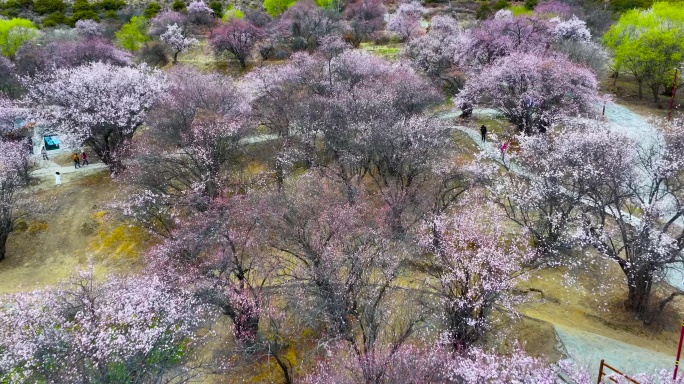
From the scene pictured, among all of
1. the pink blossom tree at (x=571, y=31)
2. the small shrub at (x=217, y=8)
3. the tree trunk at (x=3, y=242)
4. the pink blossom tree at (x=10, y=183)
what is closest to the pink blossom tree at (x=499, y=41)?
the pink blossom tree at (x=571, y=31)

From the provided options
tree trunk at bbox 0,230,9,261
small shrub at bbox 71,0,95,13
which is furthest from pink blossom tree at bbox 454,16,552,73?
small shrub at bbox 71,0,95,13

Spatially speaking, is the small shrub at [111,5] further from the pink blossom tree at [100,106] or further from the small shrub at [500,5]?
the small shrub at [500,5]

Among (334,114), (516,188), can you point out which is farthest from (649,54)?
(334,114)

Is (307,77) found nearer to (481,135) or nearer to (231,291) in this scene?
(481,135)

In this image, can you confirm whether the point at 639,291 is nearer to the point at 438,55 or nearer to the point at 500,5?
the point at 438,55

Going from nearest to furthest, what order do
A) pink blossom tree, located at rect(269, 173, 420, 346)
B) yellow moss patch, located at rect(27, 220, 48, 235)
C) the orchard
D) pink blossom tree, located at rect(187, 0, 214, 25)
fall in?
the orchard → pink blossom tree, located at rect(269, 173, 420, 346) → yellow moss patch, located at rect(27, 220, 48, 235) → pink blossom tree, located at rect(187, 0, 214, 25)

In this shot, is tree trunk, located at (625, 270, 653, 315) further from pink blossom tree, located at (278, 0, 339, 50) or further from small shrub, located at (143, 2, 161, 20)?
small shrub, located at (143, 2, 161, 20)
